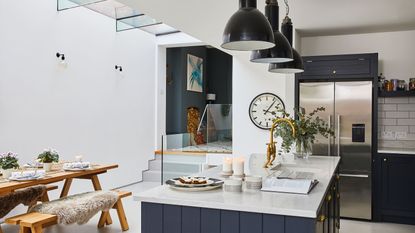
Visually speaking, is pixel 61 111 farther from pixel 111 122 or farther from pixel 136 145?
pixel 136 145

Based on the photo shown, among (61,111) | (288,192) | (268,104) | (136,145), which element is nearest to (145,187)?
(136,145)

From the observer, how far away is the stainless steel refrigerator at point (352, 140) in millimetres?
5113

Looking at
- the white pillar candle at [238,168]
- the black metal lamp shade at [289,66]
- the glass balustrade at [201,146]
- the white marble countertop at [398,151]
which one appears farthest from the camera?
the glass balustrade at [201,146]

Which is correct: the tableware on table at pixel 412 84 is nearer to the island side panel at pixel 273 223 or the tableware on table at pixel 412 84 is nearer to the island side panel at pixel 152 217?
the island side panel at pixel 273 223

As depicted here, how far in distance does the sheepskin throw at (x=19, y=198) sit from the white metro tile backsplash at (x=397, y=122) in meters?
4.74

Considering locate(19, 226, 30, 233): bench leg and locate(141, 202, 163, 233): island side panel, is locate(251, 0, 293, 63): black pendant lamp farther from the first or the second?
locate(19, 226, 30, 233): bench leg

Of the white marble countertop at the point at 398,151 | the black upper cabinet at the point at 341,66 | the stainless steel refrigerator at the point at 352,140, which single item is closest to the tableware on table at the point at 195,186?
the stainless steel refrigerator at the point at 352,140

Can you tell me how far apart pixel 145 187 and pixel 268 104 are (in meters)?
3.00

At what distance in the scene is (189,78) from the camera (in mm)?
11055

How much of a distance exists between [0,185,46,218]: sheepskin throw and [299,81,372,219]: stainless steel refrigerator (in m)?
3.68

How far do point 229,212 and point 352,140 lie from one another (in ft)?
12.3

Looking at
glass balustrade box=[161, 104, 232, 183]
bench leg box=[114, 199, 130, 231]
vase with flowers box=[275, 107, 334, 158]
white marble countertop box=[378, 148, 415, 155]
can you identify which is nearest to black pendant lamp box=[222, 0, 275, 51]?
vase with flowers box=[275, 107, 334, 158]

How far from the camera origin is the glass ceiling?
6031mm

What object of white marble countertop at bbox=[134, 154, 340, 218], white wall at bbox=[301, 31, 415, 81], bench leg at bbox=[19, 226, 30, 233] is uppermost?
white wall at bbox=[301, 31, 415, 81]
